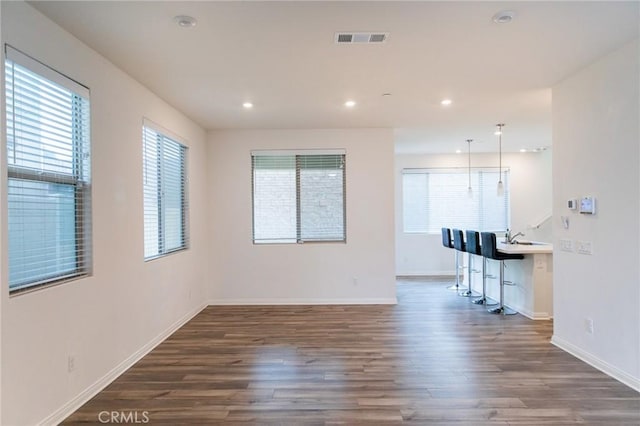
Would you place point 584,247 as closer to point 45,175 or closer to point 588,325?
point 588,325

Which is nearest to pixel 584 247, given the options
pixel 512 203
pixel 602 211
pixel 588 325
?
pixel 602 211

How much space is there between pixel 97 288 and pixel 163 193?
1628mm

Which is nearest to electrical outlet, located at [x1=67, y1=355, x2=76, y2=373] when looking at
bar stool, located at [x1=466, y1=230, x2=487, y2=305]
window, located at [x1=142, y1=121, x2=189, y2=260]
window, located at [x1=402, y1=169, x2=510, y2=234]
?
window, located at [x1=142, y1=121, x2=189, y2=260]

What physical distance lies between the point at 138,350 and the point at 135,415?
1.11 metres

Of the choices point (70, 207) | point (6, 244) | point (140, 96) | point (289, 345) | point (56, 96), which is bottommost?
point (289, 345)

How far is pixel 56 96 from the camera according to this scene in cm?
252

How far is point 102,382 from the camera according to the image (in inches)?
115

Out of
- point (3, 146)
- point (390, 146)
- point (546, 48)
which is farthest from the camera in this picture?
point (390, 146)

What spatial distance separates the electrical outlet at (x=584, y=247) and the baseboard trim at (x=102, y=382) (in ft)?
13.9

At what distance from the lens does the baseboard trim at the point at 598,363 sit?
2853mm

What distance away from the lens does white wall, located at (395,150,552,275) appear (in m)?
8.05

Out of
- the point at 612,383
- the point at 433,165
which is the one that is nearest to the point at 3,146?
the point at 612,383

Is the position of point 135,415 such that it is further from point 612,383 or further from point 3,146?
point 612,383

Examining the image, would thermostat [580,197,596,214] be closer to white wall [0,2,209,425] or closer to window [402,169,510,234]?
white wall [0,2,209,425]
